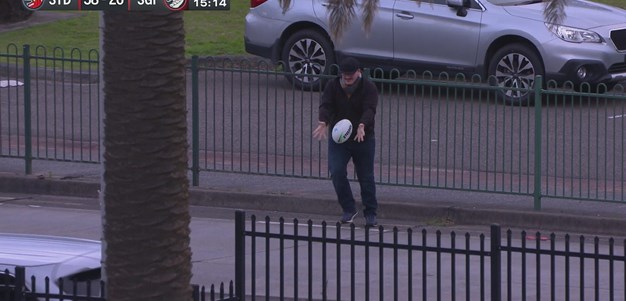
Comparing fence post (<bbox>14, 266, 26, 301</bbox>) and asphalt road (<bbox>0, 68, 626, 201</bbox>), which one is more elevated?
asphalt road (<bbox>0, 68, 626, 201</bbox>)

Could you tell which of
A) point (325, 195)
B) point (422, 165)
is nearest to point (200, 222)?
point (325, 195)

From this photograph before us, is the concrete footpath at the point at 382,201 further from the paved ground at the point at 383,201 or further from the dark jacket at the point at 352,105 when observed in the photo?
the dark jacket at the point at 352,105

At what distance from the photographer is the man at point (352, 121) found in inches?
→ 439

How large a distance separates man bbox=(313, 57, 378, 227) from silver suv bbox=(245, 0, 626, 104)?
16.0 ft

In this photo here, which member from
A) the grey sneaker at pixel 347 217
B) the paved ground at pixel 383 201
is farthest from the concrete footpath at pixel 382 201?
the grey sneaker at pixel 347 217

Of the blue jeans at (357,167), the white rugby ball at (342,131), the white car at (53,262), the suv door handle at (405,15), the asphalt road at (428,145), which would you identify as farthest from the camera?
the suv door handle at (405,15)

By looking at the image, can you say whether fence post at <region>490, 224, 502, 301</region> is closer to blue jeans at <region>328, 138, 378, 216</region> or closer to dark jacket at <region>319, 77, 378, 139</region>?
dark jacket at <region>319, 77, 378, 139</region>

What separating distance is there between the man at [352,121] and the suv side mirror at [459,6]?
226 inches

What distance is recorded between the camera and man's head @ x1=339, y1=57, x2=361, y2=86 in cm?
1109

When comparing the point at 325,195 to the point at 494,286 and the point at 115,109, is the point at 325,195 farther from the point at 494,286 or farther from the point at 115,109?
the point at 115,109

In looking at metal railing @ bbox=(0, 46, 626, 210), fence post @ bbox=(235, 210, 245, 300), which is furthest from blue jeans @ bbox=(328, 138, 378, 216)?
fence post @ bbox=(235, 210, 245, 300)

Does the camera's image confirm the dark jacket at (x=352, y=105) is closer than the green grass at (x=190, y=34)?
Yes

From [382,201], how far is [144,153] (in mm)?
6609

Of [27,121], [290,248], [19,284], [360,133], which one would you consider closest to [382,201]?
[360,133]
